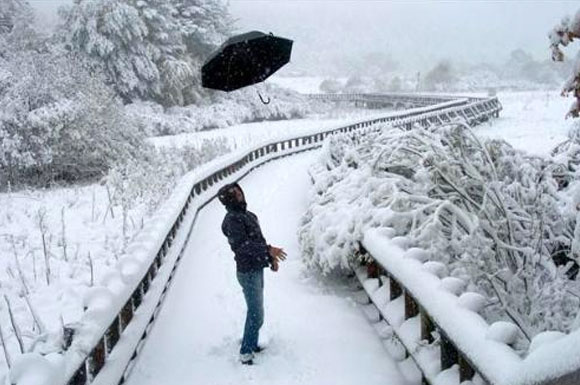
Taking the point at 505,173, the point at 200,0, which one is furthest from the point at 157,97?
the point at 505,173

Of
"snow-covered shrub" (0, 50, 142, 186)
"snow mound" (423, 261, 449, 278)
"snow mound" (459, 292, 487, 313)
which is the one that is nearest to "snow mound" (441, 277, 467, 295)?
"snow mound" (459, 292, 487, 313)

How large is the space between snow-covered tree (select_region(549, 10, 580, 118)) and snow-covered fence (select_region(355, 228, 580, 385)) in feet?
3.33

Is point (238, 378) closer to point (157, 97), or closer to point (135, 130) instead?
point (135, 130)

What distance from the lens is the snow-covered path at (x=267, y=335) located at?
16.5ft

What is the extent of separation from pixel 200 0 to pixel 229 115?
11809 mm

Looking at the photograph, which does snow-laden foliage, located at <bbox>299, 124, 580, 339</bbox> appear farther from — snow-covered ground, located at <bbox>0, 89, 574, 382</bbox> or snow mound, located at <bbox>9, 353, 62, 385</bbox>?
snow mound, located at <bbox>9, 353, 62, 385</bbox>

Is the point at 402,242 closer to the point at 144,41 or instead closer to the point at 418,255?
the point at 418,255

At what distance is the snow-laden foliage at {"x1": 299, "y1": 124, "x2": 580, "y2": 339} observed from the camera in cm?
488

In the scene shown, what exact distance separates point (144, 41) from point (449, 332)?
38254 mm

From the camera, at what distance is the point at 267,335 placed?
19.2ft

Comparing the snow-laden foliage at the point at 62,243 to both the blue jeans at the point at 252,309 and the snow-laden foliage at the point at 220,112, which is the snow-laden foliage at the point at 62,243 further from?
the snow-laden foliage at the point at 220,112

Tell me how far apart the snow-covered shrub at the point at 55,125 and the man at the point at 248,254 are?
12.8 m

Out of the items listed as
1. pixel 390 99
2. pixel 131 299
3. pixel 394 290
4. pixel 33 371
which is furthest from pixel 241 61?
pixel 390 99

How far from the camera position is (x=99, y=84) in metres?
19.9
